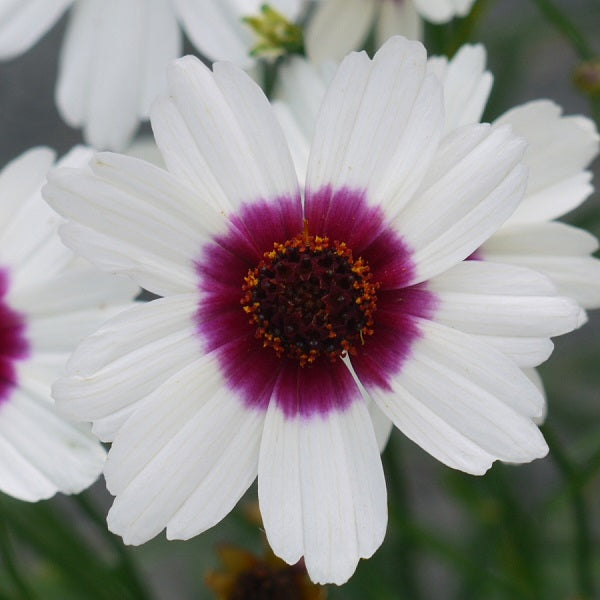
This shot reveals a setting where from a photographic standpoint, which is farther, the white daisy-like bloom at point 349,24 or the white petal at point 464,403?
the white daisy-like bloom at point 349,24

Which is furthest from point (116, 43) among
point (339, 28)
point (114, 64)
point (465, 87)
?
point (465, 87)

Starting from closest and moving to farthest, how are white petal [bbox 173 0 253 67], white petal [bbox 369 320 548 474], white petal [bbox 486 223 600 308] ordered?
white petal [bbox 369 320 548 474], white petal [bbox 486 223 600 308], white petal [bbox 173 0 253 67]

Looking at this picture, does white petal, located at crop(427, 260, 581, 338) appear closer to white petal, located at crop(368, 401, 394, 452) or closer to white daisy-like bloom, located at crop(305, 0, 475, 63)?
white petal, located at crop(368, 401, 394, 452)

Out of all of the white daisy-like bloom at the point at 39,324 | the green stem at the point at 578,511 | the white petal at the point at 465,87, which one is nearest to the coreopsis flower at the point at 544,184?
the white petal at the point at 465,87

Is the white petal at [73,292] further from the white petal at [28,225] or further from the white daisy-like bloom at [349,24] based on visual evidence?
the white daisy-like bloom at [349,24]

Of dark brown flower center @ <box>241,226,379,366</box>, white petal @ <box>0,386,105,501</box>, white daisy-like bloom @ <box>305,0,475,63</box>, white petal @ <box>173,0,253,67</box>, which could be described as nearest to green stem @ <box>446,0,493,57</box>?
white daisy-like bloom @ <box>305,0,475,63</box>

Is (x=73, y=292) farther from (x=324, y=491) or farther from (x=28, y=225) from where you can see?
(x=324, y=491)
